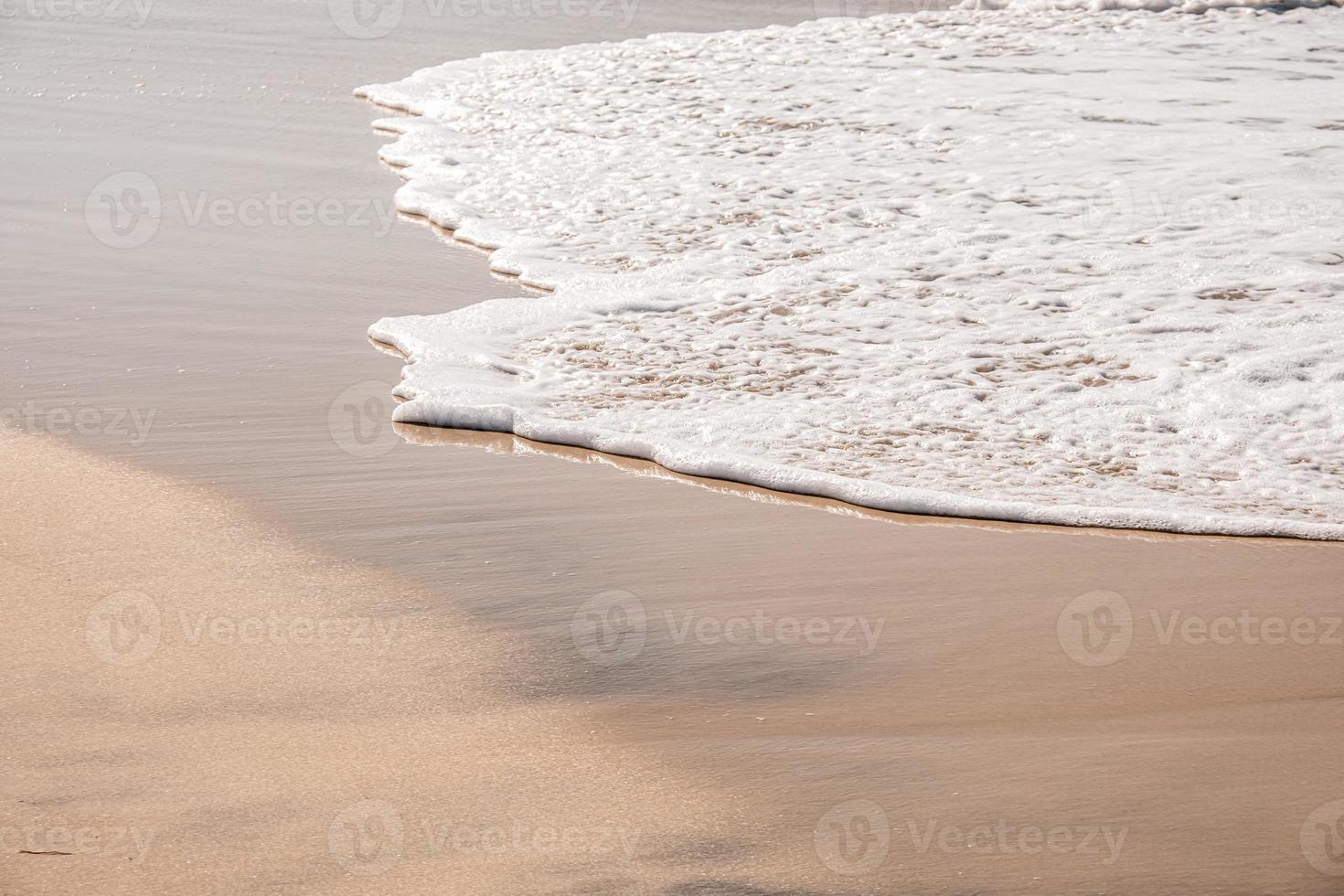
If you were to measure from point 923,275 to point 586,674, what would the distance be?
11.2ft

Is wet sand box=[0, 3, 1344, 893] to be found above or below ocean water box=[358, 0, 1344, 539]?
below

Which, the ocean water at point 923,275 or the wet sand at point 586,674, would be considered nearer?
the wet sand at point 586,674

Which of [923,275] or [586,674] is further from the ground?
[923,275]

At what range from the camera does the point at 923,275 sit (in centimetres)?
579

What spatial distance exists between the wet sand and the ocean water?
33cm

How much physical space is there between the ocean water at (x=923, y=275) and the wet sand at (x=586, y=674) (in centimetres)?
33

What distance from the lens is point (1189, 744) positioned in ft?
8.71

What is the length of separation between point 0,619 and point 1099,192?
575cm

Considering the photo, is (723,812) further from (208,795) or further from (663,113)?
(663,113)

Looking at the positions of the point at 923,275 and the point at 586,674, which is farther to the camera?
the point at 923,275

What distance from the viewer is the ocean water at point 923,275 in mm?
4129

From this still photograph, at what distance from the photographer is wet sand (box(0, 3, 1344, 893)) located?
7.66ft

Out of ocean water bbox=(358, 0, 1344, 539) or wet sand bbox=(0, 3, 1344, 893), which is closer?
wet sand bbox=(0, 3, 1344, 893)

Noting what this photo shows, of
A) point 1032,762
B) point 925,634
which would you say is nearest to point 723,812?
point 1032,762
